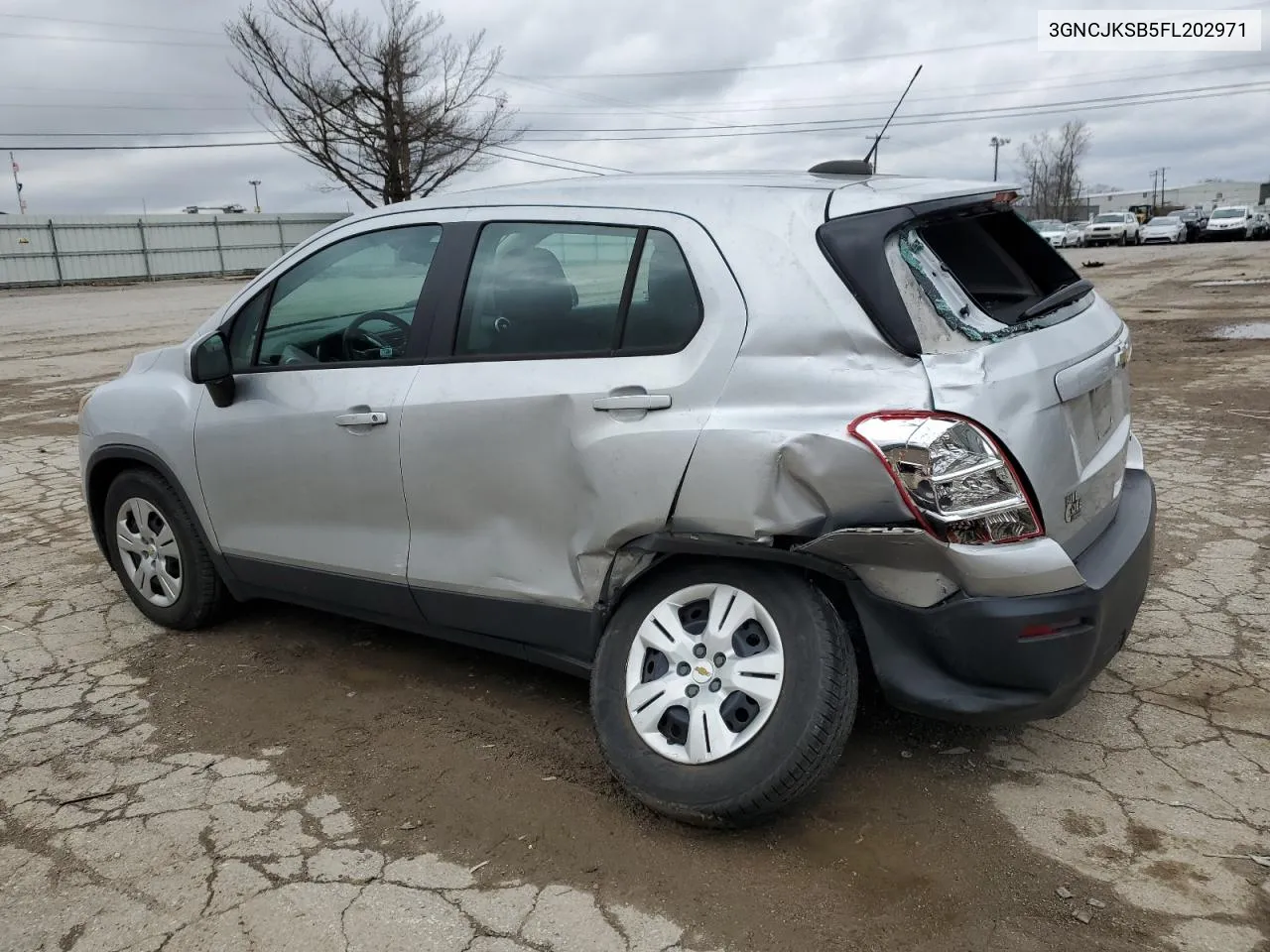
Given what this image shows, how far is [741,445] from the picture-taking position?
267 centimetres

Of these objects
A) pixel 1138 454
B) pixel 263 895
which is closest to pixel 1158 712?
pixel 1138 454

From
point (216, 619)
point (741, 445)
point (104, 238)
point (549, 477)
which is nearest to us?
point (741, 445)

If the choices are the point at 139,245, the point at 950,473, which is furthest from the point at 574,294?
the point at 139,245

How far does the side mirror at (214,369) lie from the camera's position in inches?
148

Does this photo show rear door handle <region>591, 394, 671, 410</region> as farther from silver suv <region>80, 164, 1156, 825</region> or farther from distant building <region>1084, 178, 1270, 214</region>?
distant building <region>1084, 178, 1270, 214</region>

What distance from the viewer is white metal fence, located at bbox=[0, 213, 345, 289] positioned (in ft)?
117

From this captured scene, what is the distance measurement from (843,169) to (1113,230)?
46.4m

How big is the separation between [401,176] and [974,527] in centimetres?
3088

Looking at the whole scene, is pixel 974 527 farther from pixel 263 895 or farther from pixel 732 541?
pixel 263 895

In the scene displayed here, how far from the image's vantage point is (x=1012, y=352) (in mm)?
2656

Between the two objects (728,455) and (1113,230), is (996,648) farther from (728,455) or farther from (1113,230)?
(1113,230)

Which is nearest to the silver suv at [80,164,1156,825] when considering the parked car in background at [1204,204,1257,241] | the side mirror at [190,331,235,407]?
the side mirror at [190,331,235,407]

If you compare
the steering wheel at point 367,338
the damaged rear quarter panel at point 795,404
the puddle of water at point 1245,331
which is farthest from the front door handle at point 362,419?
the puddle of water at point 1245,331

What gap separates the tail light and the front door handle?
5.23ft
